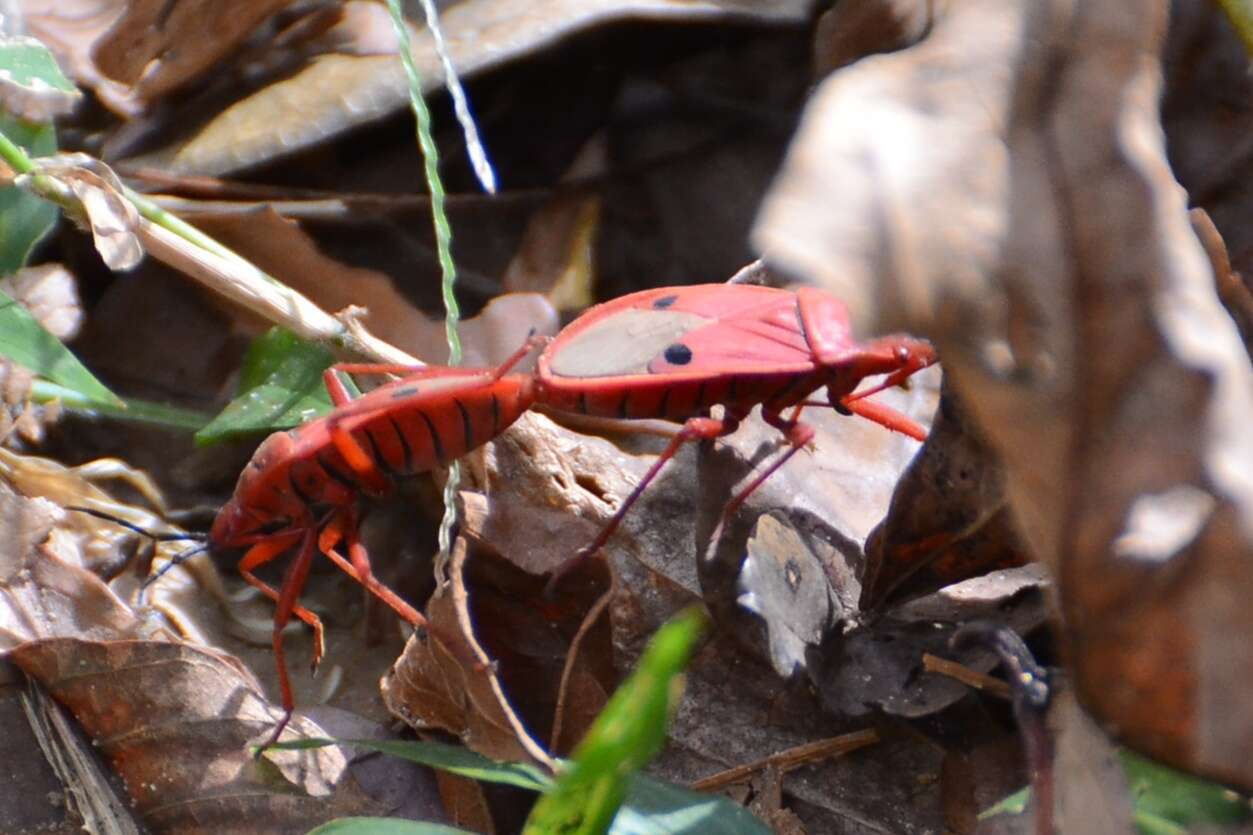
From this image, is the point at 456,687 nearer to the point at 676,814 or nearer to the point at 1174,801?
the point at 676,814

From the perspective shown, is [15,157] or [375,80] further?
[375,80]

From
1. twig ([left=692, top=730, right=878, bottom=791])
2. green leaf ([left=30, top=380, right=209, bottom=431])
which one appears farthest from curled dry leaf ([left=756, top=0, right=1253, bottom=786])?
green leaf ([left=30, top=380, right=209, bottom=431])

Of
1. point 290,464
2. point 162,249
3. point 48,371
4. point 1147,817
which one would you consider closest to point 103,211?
point 162,249

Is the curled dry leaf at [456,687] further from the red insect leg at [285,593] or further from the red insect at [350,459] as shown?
the red insect leg at [285,593]

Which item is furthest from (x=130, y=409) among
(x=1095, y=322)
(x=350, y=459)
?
(x=1095, y=322)

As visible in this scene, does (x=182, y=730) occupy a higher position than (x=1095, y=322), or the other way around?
(x=1095, y=322)

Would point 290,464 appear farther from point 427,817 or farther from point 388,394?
point 427,817
